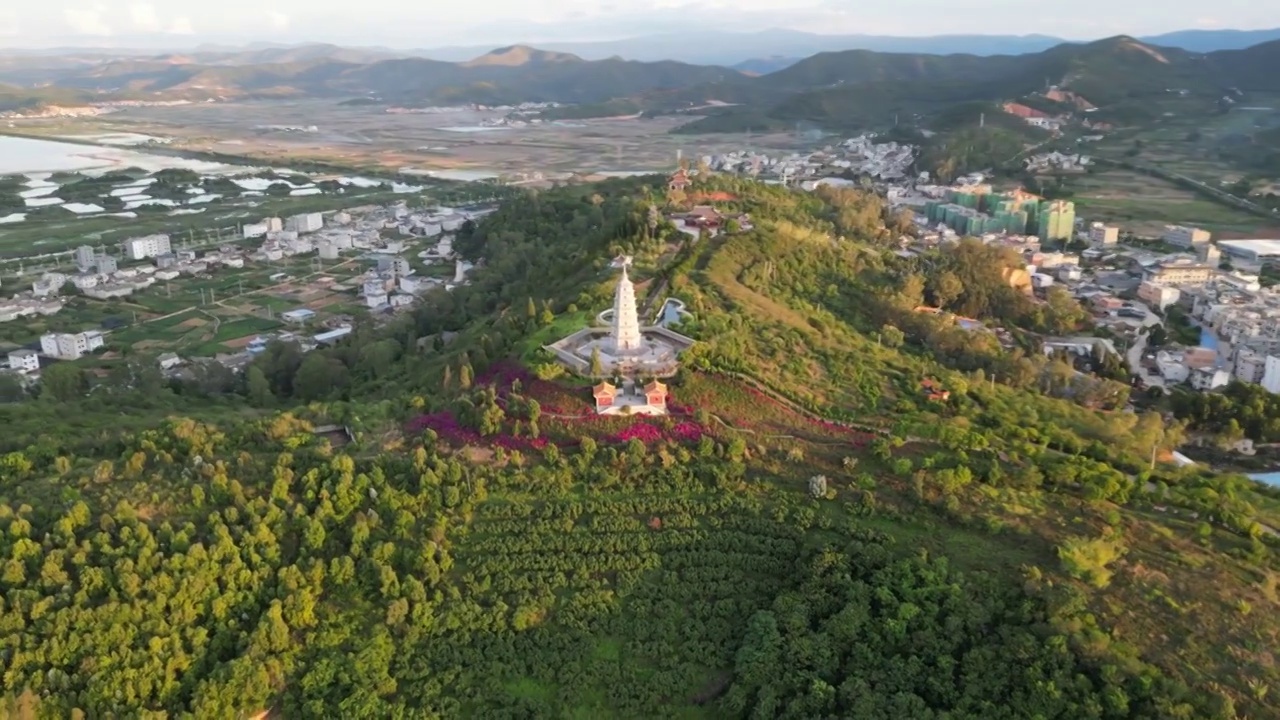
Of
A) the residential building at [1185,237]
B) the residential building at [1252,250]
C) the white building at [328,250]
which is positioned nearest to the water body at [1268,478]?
the residential building at [1252,250]

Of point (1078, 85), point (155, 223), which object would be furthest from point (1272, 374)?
point (1078, 85)

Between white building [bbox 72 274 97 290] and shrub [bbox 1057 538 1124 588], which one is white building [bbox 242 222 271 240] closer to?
white building [bbox 72 274 97 290]

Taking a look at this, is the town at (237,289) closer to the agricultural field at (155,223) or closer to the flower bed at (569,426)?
the agricultural field at (155,223)

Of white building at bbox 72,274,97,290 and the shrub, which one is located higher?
the shrub

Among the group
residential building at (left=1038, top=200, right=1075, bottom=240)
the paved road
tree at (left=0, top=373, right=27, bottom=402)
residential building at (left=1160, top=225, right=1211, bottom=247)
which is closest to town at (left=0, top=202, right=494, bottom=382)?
tree at (left=0, top=373, right=27, bottom=402)

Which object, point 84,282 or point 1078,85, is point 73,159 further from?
point 1078,85

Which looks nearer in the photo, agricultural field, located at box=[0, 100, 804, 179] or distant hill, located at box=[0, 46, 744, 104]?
agricultural field, located at box=[0, 100, 804, 179]

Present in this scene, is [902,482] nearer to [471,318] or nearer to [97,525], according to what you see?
[97,525]
